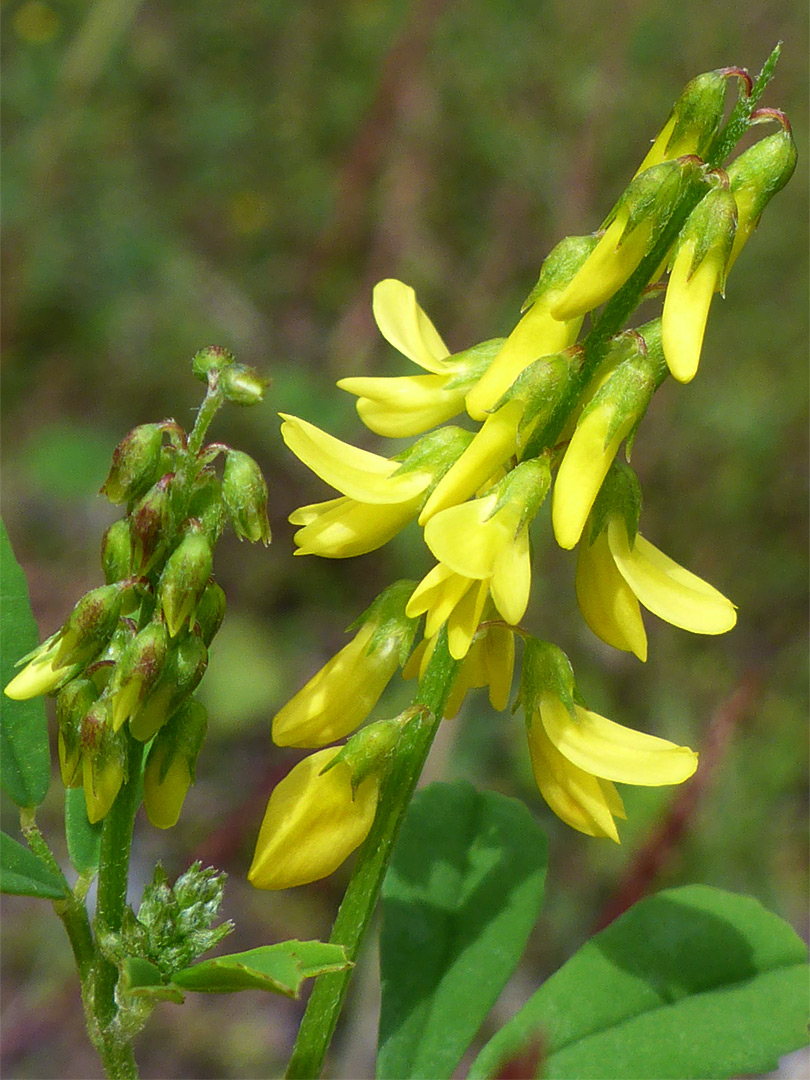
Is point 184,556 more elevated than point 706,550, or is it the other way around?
point 184,556

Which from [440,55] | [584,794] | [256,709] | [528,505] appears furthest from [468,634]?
[440,55]

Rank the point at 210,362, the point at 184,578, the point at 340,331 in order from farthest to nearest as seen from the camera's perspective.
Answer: the point at 340,331
the point at 210,362
the point at 184,578

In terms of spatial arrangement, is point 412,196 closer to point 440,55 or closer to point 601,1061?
point 440,55

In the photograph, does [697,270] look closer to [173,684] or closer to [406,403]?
[406,403]

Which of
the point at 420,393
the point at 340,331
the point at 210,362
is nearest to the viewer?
the point at 210,362

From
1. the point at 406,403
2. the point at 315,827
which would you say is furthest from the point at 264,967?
the point at 406,403

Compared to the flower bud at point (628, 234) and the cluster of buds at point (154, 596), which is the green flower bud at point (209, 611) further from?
the flower bud at point (628, 234)
